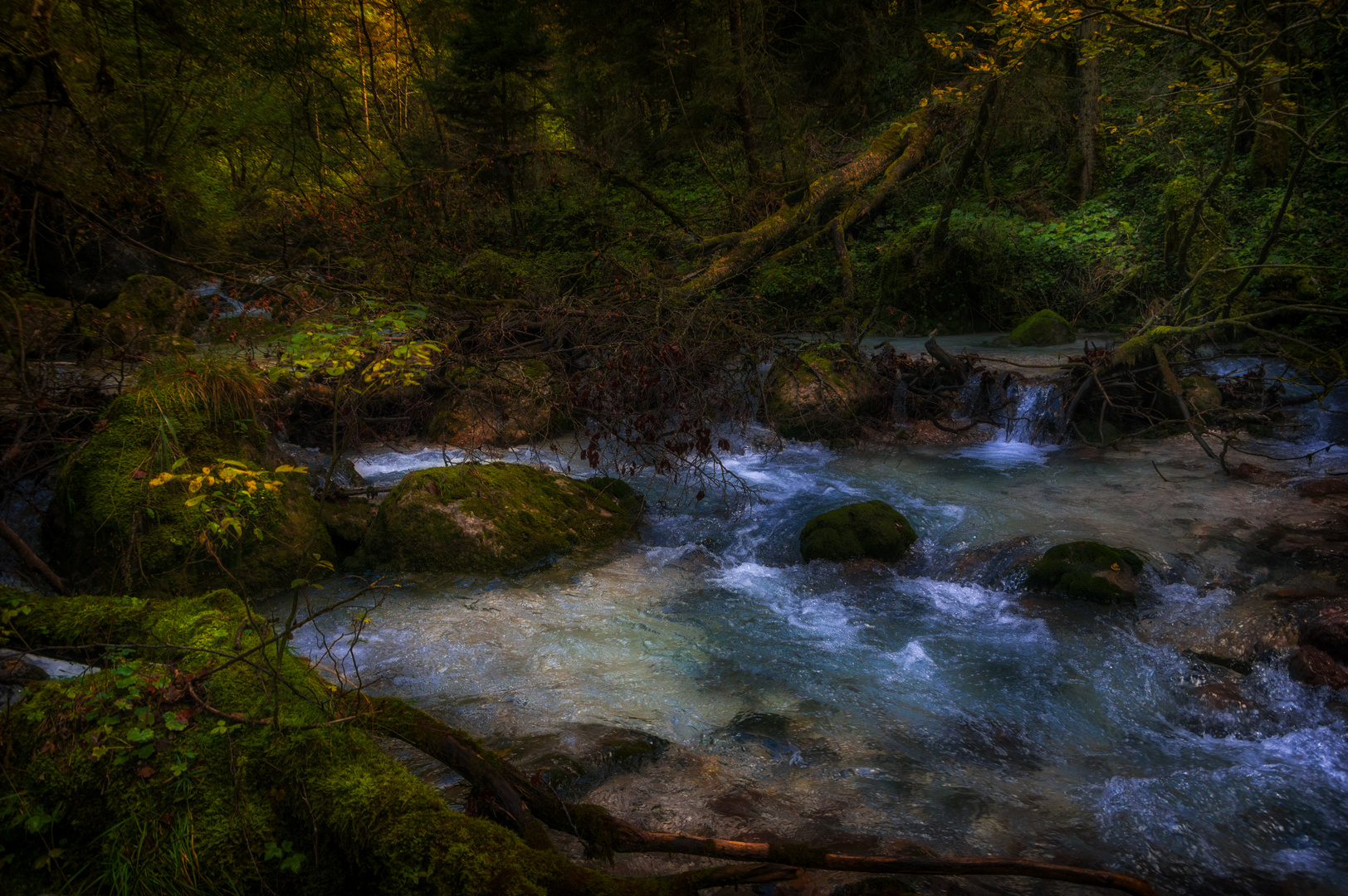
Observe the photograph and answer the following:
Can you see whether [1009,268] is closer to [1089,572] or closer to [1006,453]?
[1006,453]

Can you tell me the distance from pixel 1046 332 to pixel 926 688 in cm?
1011

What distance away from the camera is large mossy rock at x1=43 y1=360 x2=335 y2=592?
16.7 feet

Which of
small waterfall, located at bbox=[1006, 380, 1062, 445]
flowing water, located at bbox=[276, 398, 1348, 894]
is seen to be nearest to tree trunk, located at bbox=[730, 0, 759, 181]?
small waterfall, located at bbox=[1006, 380, 1062, 445]

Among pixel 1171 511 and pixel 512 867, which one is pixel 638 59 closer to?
pixel 1171 511

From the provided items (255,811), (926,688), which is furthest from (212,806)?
(926,688)

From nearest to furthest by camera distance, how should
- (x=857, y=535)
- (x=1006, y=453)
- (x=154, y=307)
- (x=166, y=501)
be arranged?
(x=166, y=501)
(x=857, y=535)
(x=1006, y=453)
(x=154, y=307)

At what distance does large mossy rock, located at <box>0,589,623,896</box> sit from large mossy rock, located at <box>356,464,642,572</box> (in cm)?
388

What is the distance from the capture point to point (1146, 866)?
3084 millimetres

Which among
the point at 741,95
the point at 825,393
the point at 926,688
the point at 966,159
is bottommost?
the point at 926,688

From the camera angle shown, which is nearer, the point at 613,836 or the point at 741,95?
the point at 613,836

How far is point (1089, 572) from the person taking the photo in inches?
223

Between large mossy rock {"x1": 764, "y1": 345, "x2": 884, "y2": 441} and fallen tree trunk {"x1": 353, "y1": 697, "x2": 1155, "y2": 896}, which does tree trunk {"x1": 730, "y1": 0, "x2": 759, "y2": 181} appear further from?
fallen tree trunk {"x1": 353, "y1": 697, "x2": 1155, "y2": 896}

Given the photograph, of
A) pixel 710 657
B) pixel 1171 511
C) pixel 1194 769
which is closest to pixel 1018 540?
pixel 1171 511

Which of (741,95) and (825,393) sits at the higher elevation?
(741,95)
